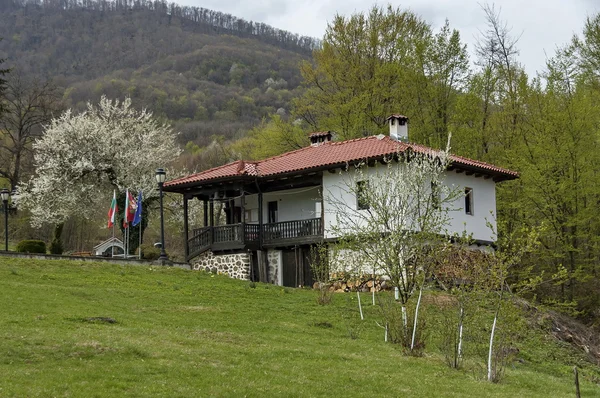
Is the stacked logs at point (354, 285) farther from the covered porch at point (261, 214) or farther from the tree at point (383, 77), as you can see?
the tree at point (383, 77)

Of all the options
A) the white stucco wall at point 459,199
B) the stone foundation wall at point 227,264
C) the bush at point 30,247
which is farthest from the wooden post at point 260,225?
the bush at point 30,247

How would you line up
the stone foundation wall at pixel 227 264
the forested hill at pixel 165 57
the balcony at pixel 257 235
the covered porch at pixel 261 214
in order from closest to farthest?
1. the balcony at pixel 257 235
2. the covered porch at pixel 261 214
3. the stone foundation wall at pixel 227 264
4. the forested hill at pixel 165 57

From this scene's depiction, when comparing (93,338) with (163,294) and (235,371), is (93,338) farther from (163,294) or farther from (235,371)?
(163,294)

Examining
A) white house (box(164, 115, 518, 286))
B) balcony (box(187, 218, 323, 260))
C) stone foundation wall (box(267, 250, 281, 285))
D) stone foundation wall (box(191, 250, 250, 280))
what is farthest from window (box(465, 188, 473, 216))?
stone foundation wall (box(191, 250, 250, 280))

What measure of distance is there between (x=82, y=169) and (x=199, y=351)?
86.9ft

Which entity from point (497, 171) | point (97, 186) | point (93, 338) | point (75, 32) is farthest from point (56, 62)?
point (93, 338)

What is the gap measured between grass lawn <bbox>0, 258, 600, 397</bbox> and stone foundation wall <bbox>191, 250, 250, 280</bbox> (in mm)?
7168

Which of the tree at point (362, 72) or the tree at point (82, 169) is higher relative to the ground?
the tree at point (362, 72)

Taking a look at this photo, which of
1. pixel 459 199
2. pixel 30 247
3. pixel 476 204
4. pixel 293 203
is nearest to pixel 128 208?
pixel 30 247

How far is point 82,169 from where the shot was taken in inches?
1454

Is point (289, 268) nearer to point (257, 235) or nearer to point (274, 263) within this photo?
point (274, 263)

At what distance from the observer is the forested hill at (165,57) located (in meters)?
83.4

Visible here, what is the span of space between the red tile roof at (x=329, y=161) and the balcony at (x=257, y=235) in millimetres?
2073

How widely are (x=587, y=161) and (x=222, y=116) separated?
6177 cm
